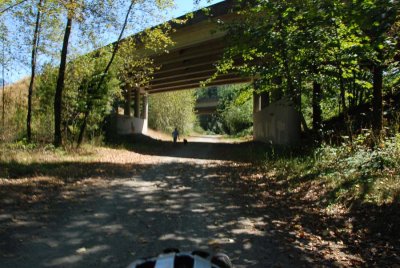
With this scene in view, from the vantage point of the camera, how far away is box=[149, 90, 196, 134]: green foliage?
5167cm

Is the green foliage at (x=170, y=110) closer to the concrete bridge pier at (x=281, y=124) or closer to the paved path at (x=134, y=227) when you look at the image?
the concrete bridge pier at (x=281, y=124)

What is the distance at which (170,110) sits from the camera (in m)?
52.8

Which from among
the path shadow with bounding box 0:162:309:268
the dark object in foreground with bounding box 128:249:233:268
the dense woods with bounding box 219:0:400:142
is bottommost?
the path shadow with bounding box 0:162:309:268

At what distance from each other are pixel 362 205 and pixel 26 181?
25.5 ft

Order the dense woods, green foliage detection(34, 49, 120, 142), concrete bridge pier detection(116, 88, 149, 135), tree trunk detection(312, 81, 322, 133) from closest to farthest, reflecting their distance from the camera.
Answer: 1. the dense woods
2. tree trunk detection(312, 81, 322, 133)
3. green foliage detection(34, 49, 120, 142)
4. concrete bridge pier detection(116, 88, 149, 135)

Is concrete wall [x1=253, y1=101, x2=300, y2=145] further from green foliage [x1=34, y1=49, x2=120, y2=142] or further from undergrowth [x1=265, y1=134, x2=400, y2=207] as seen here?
green foliage [x1=34, y1=49, x2=120, y2=142]

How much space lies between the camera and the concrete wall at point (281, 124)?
62.0 feet

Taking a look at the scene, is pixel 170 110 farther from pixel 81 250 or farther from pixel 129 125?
pixel 81 250

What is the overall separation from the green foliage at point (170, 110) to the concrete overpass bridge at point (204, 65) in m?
7.27

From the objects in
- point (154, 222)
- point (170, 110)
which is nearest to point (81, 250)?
point (154, 222)

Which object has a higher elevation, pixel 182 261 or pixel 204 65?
pixel 204 65

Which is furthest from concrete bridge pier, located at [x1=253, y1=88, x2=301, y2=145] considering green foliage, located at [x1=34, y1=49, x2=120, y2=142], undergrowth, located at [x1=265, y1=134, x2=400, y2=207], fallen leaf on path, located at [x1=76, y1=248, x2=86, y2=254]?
fallen leaf on path, located at [x1=76, y1=248, x2=86, y2=254]

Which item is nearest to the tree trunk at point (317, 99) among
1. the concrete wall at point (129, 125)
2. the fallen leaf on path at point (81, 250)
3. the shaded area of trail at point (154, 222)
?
the shaded area of trail at point (154, 222)

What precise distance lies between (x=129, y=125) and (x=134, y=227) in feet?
113
